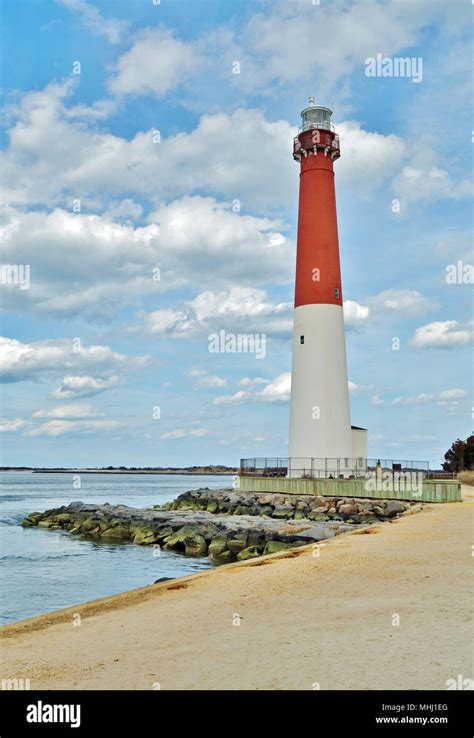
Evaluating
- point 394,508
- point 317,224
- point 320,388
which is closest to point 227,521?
point 394,508

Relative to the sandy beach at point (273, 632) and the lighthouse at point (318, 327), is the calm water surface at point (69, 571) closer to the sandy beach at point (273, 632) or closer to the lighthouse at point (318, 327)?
the sandy beach at point (273, 632)

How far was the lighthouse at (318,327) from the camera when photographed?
28922 mm

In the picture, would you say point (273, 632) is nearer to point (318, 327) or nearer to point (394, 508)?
point (394, 508)

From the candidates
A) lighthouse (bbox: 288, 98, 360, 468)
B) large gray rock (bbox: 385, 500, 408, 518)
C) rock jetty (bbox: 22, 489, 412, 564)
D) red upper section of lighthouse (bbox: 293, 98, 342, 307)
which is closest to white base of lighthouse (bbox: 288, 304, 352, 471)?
lighthouse (bbox: 288, 98, 360, 468)

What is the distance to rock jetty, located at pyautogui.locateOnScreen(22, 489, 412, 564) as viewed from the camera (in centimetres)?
1827

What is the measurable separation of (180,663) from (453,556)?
7.33 metres

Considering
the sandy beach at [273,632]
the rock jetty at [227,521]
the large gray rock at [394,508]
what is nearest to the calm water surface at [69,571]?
the rock jetty at [227,521]

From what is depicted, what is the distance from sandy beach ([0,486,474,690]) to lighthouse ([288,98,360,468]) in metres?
16.3

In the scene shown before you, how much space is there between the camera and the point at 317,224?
97.4 feet

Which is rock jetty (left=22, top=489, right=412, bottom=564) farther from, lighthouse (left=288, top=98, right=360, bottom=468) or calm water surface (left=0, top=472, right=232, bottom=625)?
lighthouse (left=288, top=98, right=360, bottom=468)

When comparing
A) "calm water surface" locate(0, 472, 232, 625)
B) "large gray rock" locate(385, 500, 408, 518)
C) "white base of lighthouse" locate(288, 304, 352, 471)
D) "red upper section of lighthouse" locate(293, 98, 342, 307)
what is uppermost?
"red upper section of lighthouse" locate(293, 98, 342, 307)

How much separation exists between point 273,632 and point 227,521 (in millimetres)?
16506

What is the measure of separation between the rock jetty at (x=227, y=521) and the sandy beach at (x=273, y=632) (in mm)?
5434

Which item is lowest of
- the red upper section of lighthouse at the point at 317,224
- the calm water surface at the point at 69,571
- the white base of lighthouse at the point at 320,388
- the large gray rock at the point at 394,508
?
the calm water surface at the point at 69,571
